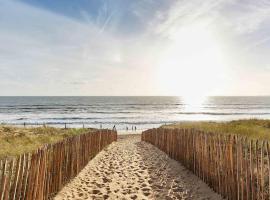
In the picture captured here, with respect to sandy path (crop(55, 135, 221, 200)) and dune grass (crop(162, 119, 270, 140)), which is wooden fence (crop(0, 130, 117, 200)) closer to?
sandy path (crop(55, 135, 221, 200))

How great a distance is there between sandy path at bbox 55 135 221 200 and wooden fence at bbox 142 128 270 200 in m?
0.39

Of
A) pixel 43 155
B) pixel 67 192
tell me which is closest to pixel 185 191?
pixel 67 192

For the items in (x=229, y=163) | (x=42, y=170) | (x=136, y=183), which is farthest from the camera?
(x=136, y=183)

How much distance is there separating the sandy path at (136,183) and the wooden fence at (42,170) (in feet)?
1.20

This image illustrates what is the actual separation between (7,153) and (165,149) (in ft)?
24.4

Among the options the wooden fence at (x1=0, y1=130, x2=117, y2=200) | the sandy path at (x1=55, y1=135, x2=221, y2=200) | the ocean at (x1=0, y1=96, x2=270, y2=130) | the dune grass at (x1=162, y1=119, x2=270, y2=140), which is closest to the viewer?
the wooden fence at (x1=0, y1=130, x2=117, y2=200)

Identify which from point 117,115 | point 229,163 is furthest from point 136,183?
point 117,115

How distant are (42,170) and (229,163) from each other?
4211mm

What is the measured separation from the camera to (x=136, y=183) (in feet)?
32.3

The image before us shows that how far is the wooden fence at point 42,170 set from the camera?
17.9 ft

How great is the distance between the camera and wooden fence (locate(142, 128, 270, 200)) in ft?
21.1

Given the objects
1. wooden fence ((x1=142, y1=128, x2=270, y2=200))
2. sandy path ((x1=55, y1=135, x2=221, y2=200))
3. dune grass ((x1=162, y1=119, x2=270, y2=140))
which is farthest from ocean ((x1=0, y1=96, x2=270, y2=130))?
wooden fence ((x1=142, y1=128, x2=270, y2=200))

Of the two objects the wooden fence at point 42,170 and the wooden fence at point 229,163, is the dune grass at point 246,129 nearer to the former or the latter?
the wooden fence at point 229,163

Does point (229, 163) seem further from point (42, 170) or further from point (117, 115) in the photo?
point (117, 115)
